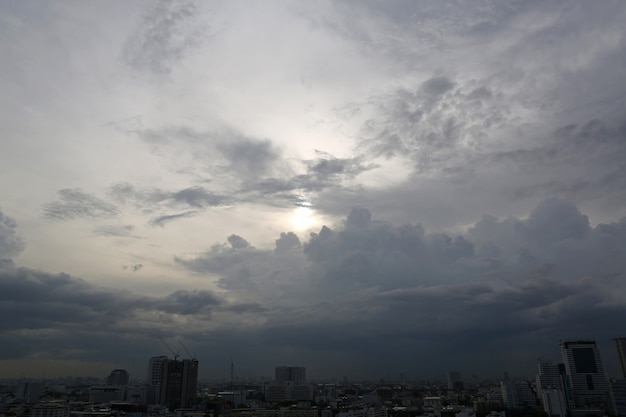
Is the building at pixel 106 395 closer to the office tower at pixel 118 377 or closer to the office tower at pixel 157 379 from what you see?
the office tower at pixel 157 379

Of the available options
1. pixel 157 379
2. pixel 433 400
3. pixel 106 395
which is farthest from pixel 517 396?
pixel 106 395

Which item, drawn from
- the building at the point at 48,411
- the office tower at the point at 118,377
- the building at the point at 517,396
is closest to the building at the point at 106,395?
the office tower at the point at 118,377

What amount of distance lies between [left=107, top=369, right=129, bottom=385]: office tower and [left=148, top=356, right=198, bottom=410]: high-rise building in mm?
48445

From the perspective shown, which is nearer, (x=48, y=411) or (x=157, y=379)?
(x=48, y=411)

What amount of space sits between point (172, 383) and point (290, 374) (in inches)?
2261

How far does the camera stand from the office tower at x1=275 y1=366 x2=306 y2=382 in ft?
438

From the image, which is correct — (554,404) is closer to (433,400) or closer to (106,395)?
(433,400)

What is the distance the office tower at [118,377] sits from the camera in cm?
12404

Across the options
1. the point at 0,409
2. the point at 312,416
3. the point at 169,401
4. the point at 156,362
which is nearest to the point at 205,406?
the point at 169,401

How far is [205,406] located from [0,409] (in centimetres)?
2890

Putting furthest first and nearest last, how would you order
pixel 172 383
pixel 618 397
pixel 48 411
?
pixel 172 383 < pixel 618 397 < pixel 48 411

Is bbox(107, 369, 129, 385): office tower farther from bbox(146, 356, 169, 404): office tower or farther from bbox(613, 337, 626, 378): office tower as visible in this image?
bbox(613, 337, 626, 378): office tower

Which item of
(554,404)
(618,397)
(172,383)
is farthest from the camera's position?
(172,383)

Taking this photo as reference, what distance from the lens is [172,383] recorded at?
A: 8262cm
